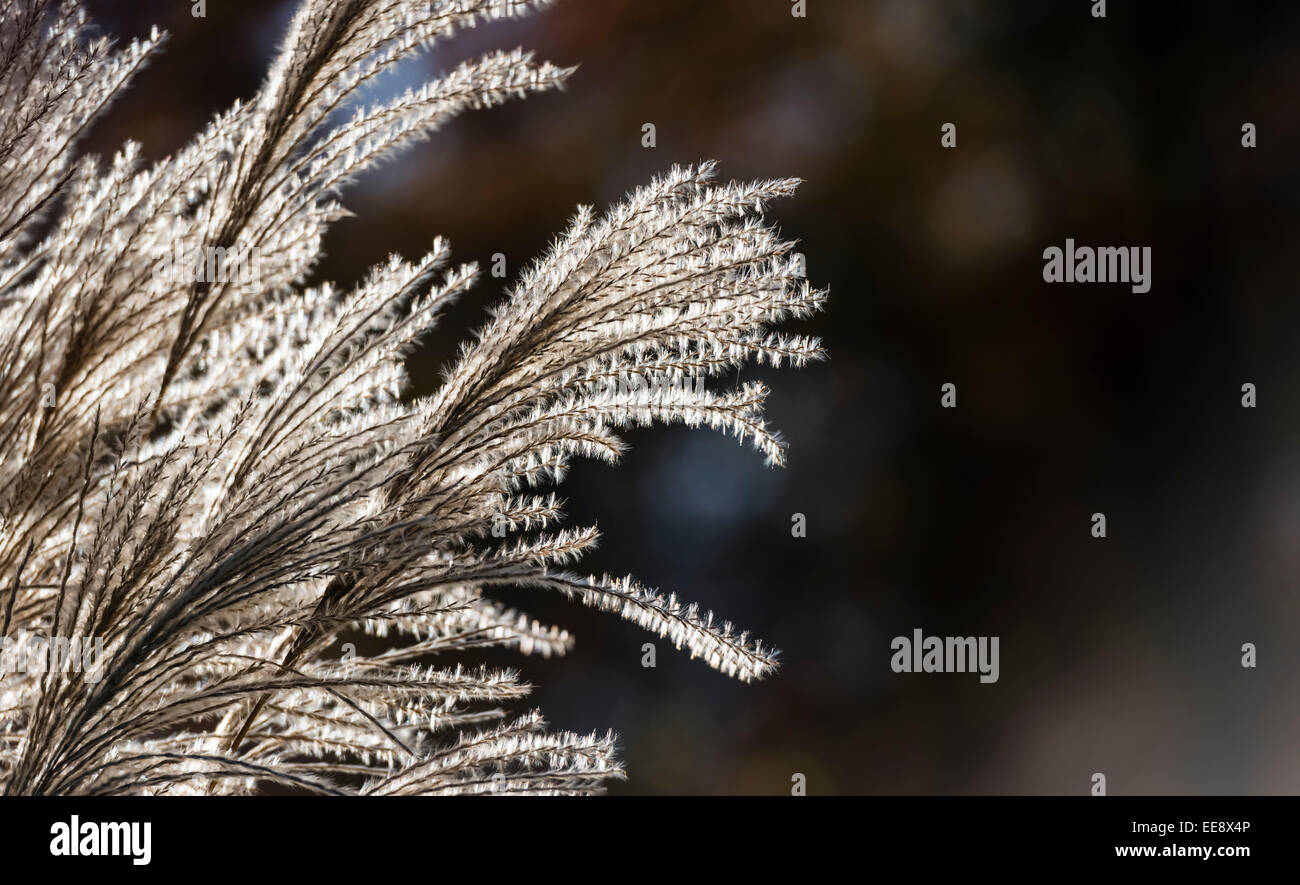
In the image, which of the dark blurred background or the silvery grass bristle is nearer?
the silvery grass bristle

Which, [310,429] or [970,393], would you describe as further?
[970,393]

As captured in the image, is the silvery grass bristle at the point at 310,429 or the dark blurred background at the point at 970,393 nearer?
the silvery grass bristle at the point at 310,429

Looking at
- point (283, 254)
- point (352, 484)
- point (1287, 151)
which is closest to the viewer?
point (352, 484)

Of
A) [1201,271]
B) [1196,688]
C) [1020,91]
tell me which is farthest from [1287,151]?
[1196,688]

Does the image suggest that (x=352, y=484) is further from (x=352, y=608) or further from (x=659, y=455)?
(x=659, y=455)
